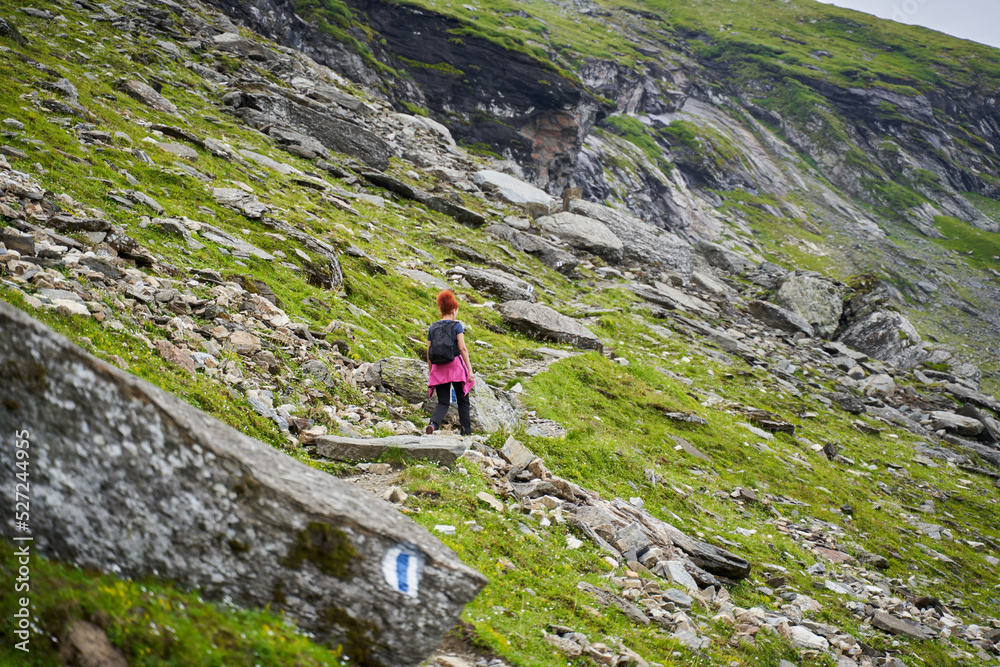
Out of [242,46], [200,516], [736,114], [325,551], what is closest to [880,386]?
[325,551]

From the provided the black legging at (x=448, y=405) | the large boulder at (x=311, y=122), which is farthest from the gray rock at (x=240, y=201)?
the large boulder at (x=311, y=122)

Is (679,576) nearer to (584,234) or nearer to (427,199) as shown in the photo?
(427,199)

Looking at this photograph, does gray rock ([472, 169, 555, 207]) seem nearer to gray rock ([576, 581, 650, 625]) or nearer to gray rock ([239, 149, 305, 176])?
gray rock ([239, 149, 305, 176])

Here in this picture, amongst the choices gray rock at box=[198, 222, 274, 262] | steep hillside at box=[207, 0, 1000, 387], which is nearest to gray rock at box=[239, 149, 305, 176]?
gray rock at box=[198, 222, 274, 262]

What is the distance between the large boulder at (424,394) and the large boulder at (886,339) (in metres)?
38.6

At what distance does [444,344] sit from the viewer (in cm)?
1072

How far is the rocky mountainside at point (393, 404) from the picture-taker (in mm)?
4027

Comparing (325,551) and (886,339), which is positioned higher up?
(886,339)

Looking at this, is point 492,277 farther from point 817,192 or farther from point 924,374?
point 817,192

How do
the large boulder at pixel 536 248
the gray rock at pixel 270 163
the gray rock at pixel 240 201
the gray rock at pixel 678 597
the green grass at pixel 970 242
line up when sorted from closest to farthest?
the gray rock at pixel 678 597 < the gray rock at pixel 240 201 < the gray rock at pixel 270 163 < the large boulder at pixel 536 248 < the green grass at pixel 970 242

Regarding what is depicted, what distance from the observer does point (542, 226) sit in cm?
3794

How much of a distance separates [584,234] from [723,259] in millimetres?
20953

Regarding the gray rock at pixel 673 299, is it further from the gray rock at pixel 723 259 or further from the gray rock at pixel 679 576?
the gray rock at pixel 679 576

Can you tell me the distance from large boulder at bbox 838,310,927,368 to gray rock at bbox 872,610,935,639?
1311 inches
